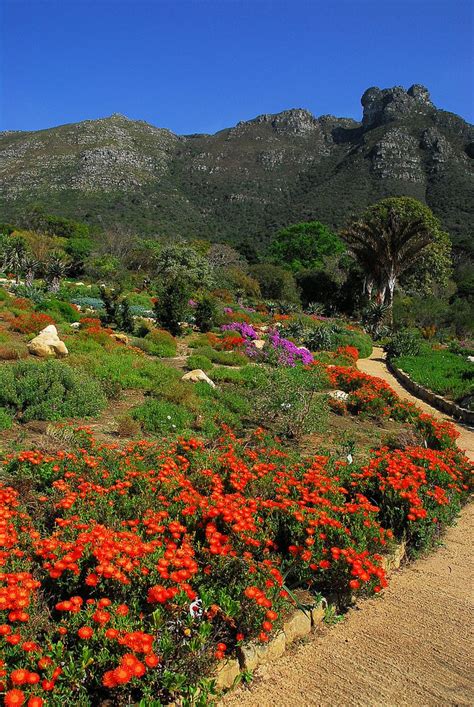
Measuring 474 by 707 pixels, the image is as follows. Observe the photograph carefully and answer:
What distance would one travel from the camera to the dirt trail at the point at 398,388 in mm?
8713

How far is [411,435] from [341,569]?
13.9ft

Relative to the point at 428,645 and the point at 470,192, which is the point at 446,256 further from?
the point at 428,645

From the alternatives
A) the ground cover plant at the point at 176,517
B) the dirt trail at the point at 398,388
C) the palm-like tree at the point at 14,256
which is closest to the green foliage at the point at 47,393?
the ground cover plant at the point at 176,517

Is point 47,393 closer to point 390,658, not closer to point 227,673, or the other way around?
point 227,673

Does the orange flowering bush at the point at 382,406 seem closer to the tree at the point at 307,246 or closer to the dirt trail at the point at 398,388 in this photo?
the dirt trail at the point at 398,388

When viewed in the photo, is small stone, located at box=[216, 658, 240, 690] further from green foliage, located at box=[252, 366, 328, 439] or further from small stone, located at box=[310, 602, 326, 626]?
green foliage, located at box=[252, 366, 328, 439]

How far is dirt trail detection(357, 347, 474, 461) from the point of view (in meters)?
8.71

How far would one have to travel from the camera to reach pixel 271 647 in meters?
2.99

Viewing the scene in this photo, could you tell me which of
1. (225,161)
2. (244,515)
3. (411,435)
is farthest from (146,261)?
(225,161)

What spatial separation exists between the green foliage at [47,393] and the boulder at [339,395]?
183 inches

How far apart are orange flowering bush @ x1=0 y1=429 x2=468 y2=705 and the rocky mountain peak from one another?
301ft

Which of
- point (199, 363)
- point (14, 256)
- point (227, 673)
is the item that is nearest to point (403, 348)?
point (199, 363)

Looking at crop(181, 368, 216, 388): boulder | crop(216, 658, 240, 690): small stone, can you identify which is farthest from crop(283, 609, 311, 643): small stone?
crop(181, 368, 216, 388): boulder

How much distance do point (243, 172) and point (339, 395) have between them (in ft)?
253
